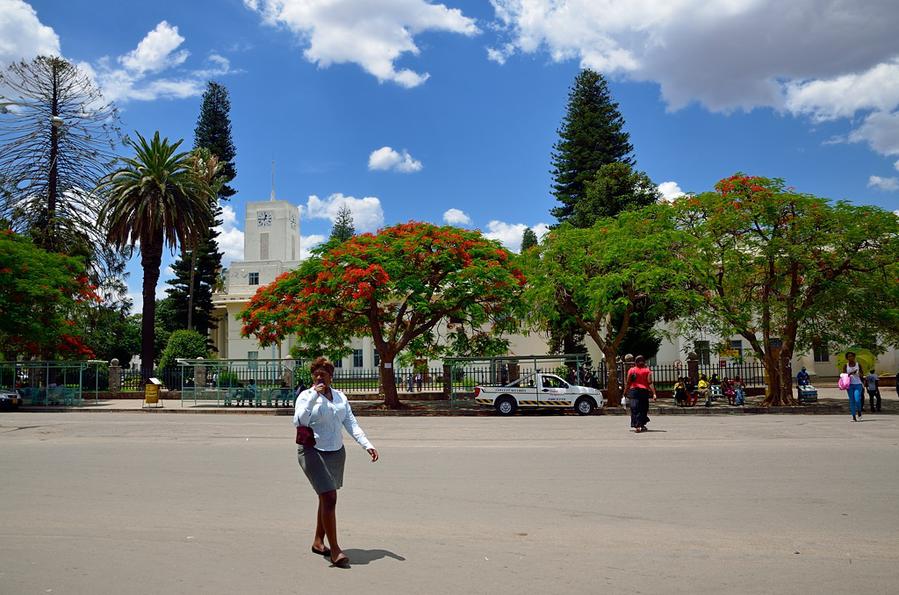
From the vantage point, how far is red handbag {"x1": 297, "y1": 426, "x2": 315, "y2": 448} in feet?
18.1

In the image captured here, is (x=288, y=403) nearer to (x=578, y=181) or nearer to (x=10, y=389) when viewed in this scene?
(x=10, y=389)

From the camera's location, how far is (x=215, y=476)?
962 cm

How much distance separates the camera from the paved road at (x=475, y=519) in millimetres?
5070

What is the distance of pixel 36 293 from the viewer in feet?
95.7

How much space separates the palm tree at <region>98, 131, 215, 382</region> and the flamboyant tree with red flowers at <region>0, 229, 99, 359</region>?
3038mm

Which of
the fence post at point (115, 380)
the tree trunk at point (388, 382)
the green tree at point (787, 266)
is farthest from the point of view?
the fence post at point (115, 380)

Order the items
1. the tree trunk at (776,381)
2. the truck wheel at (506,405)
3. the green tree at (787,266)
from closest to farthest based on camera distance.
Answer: the green tree at (787,266) < the truck wheel at (506,405) < the tree trunk at (776,381)

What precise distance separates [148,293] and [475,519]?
33.7 m

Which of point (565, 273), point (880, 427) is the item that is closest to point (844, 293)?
point (880, 427)

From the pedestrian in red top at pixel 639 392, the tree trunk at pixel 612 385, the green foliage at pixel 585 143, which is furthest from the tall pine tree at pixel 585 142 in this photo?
the pedestrian in red top at pixel 639 392

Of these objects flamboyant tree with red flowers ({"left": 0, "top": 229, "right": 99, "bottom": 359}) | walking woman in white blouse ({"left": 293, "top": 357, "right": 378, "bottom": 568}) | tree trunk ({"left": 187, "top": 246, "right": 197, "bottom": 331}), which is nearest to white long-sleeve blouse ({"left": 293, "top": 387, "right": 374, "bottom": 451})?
walking woman in white blouse ({"left": 293, "top": 357, "right": 378, "bottom": 568})

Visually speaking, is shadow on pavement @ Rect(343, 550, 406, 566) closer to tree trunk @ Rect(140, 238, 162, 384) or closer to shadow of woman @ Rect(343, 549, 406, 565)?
shadow of woman @ Rect(343, 549, 406, 565)

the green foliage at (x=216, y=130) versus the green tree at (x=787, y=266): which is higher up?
the green foliage at (x=216, y=130)

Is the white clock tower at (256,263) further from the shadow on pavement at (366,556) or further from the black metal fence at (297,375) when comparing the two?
the shadow on pavement at (366,556)
